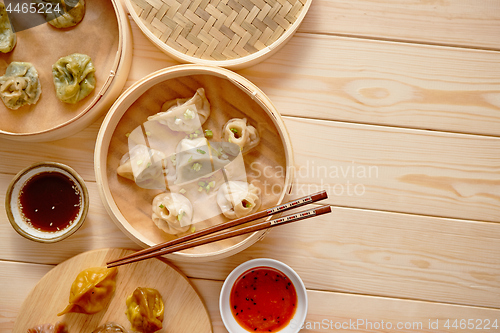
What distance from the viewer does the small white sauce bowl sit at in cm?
159

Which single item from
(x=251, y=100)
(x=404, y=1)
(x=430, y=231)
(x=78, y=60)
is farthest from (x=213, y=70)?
(x=430, y=231)

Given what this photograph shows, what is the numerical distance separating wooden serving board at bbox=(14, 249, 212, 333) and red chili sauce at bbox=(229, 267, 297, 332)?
0.17 meters

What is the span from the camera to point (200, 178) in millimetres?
1630

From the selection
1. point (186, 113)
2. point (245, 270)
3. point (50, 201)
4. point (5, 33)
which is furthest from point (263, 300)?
point (5, 33)

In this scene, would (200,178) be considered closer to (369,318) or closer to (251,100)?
(251,100)

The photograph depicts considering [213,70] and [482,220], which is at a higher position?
[213,70]

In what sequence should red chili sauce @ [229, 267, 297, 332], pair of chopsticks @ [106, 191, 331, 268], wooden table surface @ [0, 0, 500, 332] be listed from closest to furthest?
Answer: pair of chopsticks @ [106, 191, 331, 268], red chili sauce @ [229, 267, 297, 332], wooden table surface @ [0, 0, 500, 332]

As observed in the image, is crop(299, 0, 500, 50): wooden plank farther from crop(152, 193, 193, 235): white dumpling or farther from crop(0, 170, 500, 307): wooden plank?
crop(152, 193, 193, 235): white dumpling

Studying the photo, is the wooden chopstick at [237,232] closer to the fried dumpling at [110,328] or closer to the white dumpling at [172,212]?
the white dumpling at [172,212]

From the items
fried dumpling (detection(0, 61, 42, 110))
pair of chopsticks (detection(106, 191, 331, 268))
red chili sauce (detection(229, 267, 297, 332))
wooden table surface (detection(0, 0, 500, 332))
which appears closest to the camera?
pair of chopsticks (detection(106, 191, 331, 268))

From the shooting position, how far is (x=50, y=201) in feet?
5.36

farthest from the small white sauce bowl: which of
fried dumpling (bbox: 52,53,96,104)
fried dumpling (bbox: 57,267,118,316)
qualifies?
fried dumpling (bbox: 52,53,96,104)

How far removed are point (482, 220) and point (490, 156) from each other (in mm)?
324

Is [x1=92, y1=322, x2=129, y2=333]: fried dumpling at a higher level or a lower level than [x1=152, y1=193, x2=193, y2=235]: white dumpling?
lower
